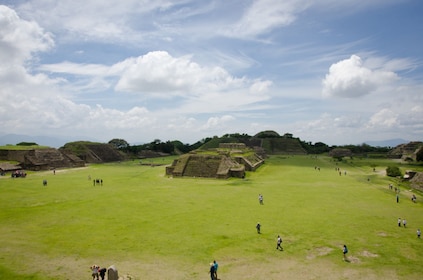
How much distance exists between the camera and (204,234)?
1811cm

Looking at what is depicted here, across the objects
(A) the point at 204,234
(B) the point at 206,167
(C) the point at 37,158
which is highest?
(C) the point at 37,158

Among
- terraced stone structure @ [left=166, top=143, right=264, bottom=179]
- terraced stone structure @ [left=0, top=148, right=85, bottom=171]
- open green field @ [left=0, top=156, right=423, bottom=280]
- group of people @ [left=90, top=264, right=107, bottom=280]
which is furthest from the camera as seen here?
terraced stone structure @ [left=0, top=148, right=85, bottom=171]

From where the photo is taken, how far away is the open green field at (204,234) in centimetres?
1385

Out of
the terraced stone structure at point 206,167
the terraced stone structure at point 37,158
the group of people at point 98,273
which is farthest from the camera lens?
the terraced stone structure at point 37,158

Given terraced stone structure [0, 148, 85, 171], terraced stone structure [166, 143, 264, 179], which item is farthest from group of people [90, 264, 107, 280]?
terraced stone structure [0, 148, 85, 171]

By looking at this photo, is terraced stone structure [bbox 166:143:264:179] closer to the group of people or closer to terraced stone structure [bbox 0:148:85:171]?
terraced stone structure [bbox 0:148:85:171]

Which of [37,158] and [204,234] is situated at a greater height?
[37,158]

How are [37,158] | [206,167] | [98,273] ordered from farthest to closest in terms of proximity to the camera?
[37,158]
[206,167]
[98,273]

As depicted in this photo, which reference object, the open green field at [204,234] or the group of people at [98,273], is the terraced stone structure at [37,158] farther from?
the group of people at [98,273]

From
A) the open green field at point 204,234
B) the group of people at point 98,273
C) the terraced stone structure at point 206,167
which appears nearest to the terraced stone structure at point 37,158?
the open green field at point 204,234

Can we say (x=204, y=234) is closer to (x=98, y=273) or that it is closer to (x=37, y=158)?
(x=98, y=273)

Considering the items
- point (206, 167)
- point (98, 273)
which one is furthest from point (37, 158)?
point (98, 273)

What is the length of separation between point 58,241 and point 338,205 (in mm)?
22548

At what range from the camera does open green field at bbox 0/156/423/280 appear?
1385 centimetres
